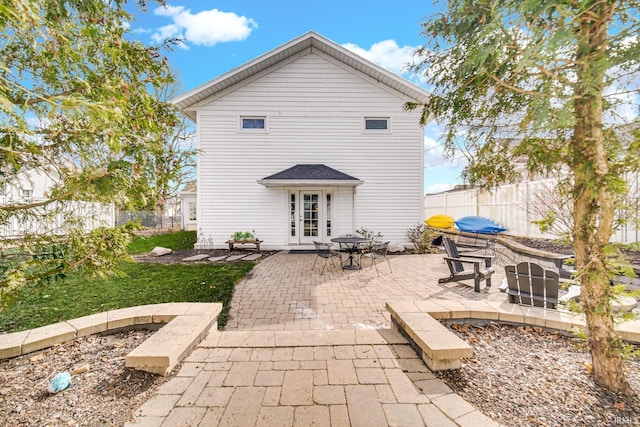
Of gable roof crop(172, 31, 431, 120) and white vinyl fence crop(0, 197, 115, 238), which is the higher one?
gable roof crop(172, 31, 431, 120)

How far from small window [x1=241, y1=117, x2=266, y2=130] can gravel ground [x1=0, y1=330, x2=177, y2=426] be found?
8796 millimetres

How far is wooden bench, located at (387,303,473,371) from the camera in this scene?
2.29 m

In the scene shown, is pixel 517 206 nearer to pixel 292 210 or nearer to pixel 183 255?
pixel 292 210

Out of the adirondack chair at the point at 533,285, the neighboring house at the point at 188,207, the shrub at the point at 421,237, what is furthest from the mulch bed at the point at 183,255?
the neighboring house at the point at 188,207

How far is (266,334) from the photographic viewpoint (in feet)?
10.1

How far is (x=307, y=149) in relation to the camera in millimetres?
10422

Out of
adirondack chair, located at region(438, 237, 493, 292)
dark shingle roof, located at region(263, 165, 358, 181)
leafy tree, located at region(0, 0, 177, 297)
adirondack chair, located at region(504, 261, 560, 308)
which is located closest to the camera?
leafy tree, located at region(0, 0, 177, 297)

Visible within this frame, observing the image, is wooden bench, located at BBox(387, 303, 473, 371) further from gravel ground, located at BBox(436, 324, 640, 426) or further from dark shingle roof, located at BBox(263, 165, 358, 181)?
dark shingle roof, located at BBox(263, 165, 358, 181)

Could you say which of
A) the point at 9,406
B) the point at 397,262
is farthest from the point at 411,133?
the point at 9,406

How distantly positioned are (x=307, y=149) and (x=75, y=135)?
8900mm

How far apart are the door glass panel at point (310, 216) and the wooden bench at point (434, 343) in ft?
24.8

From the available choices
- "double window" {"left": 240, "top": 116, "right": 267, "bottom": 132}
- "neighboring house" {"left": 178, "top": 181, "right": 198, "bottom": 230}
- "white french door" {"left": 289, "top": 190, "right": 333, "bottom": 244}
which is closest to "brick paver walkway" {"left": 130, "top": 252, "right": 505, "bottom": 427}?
"white french door" {"left": 289, "top": 190, "right": 333, "bottom": 244}

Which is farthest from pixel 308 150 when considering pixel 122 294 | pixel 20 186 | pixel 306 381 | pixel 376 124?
pixel 306 381

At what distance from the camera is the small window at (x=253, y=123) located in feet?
34.0
